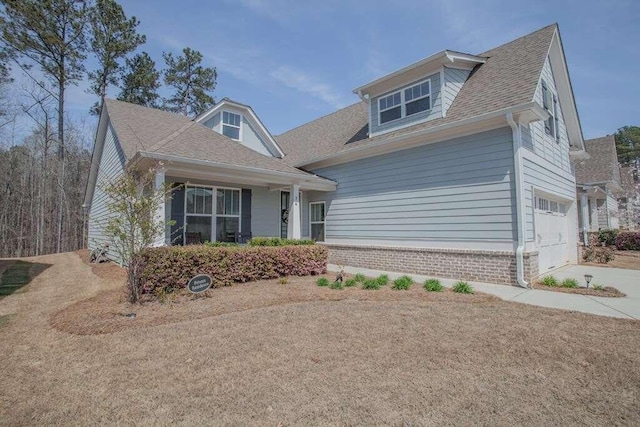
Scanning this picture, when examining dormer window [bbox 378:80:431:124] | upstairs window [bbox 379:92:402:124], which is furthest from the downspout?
upstairs window [bbox 379:92:402:124]

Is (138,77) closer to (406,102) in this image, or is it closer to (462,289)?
(406,102)

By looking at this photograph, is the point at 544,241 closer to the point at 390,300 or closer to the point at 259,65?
the point at 390,300

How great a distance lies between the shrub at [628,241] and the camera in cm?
1731

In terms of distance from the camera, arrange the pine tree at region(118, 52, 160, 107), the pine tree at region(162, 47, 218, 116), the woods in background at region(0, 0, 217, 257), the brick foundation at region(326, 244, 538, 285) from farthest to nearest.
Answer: the pine tree at region(162, 47, 218, 116), the pine tree at region(118, 52, 160, 107), the woods in background at region(0, 0, 217, 257), the brick foundation at region(326, 244, 538, 285)

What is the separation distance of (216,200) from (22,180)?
20217mm

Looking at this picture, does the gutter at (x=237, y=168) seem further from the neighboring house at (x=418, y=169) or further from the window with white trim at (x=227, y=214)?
the window with white trim at (x=227, y=214)

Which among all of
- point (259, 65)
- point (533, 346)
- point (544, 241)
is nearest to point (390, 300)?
point (533, 346)

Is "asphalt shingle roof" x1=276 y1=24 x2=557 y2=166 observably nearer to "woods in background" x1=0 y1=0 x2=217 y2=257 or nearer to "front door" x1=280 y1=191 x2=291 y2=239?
"front door" x1=280 y1=191 x2=291 y2=239

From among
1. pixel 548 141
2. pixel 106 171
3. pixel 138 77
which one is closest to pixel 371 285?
pixel 548 141

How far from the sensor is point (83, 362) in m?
3.64

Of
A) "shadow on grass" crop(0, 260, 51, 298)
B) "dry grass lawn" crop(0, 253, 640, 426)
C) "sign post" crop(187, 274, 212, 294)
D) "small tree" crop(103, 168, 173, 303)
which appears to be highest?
"small tree" crop(103, 168, 173, 303)

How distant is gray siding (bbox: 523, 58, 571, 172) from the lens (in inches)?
356

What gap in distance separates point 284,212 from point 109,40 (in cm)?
1913

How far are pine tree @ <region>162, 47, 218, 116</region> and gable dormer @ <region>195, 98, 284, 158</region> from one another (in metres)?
16.2
